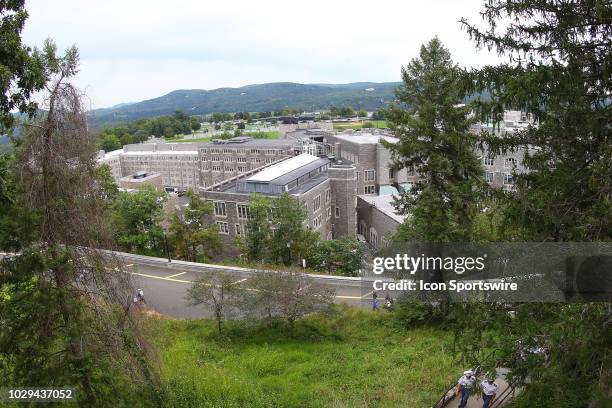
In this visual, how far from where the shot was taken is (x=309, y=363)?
56.1ft

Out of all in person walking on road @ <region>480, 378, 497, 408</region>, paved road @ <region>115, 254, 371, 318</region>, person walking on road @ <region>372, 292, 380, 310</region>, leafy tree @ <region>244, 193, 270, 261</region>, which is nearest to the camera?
person walking on road @ <region>480, 378, 497, 408</region>

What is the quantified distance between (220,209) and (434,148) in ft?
88.8

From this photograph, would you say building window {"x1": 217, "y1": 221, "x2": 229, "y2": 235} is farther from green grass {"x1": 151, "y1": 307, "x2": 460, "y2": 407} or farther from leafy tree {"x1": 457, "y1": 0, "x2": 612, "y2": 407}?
leafy tree {"x1": 457, "y1": 0, "x2": 612, "y2": 407}

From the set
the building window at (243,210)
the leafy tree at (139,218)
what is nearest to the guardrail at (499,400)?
the building window at (243,210)

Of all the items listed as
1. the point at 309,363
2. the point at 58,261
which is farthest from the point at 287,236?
the point at 58,261

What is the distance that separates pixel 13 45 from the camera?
29.9 feet

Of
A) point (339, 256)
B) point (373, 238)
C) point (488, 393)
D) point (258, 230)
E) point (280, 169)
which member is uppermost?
point (280, 169)

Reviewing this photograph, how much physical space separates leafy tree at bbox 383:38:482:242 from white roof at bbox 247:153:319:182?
25052mm

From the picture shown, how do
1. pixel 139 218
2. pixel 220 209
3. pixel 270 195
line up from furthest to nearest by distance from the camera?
pixel 220 209 → pixel 270 195 → pixel 139 218

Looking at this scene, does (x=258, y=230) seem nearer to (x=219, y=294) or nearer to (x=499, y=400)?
(x=219, y=294)

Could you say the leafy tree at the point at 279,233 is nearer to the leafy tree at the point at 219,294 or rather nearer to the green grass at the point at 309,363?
the green grass at the point at 309,363

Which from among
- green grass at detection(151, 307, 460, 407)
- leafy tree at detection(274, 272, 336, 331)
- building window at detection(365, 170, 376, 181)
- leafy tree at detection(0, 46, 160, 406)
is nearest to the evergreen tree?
green grass at detection(151, 307, 460, 407)

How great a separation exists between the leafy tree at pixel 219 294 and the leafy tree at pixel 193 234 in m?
15.1

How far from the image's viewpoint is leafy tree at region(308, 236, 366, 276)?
3338 cm
